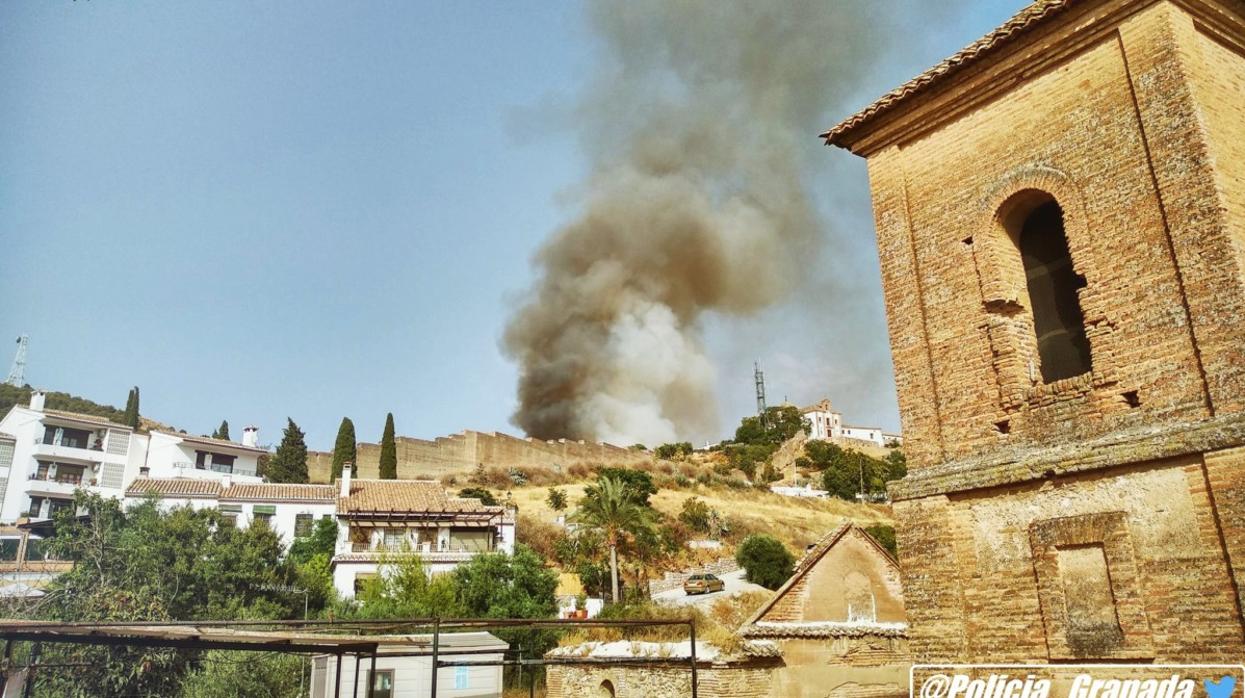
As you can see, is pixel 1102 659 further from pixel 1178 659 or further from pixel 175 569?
pixel 175 569

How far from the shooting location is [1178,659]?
6.74m

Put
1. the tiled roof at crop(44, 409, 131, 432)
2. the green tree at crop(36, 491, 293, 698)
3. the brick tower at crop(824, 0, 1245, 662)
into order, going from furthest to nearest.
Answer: the tiled roof at crop(44, 409, 131, 432) < the green tree at crop(36, 491, 293, 698) < the brick tower at crop(824, 0, 1245, 662)

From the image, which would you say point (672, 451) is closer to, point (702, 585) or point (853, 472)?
point (853, 472)

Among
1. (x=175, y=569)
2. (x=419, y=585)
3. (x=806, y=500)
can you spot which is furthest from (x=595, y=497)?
(x=806, y=500)

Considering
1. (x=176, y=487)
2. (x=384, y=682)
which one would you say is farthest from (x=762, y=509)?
(x=384, y=682)

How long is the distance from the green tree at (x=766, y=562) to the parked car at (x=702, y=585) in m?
1.95

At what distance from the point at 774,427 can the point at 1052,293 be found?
80485mm

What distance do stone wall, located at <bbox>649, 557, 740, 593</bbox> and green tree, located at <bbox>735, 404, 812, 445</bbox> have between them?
4187cm

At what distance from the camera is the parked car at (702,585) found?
34938mm

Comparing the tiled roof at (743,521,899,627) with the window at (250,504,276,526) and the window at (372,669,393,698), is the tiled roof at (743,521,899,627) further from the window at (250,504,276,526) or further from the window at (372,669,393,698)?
the window at (250,504,276,526)

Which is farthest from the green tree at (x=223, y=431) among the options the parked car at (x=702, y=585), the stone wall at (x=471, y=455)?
the parked car at (x=702, y=585)

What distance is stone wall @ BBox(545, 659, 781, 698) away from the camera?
15.3 metres

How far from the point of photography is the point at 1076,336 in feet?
27.3

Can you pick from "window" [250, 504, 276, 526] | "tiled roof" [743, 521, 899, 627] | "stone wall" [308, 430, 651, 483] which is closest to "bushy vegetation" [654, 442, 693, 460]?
"stone wall" [308, 430, 651, 483]
